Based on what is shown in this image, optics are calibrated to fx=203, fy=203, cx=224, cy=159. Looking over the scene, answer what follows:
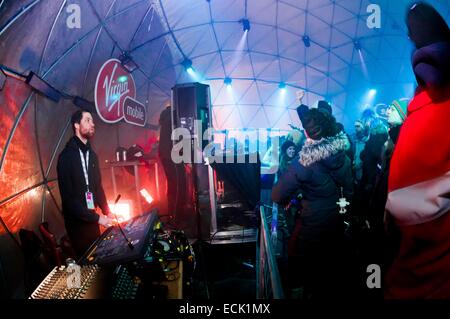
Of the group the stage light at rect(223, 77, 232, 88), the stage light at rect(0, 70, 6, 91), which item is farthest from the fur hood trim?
the stage light at rect(223, 77, 232, 88)

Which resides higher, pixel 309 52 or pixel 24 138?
pixel 309 52

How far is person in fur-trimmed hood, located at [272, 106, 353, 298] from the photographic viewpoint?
2.08 meters

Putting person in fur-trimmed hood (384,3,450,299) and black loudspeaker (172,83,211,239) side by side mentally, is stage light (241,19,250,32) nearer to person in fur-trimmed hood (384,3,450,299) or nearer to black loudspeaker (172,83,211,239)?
black loudspeaker (172,83,211,239)

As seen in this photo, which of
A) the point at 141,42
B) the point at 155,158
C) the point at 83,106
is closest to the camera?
the point at 83,106

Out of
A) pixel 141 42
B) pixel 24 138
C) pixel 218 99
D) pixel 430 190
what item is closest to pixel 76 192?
pixel 24 138

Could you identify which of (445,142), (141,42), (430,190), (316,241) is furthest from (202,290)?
(141,42)

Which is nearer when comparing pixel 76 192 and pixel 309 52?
pixel 76 192

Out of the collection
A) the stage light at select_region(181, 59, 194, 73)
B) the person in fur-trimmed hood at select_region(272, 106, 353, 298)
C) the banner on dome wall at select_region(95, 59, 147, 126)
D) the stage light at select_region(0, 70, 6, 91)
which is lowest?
the person in fur-trimmed hood at select_region(272, 106, 353, 298)

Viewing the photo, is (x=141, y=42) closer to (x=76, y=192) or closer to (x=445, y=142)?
(x=76, y=192)

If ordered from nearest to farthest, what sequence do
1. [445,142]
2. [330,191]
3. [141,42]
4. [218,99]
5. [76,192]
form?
[445,142] → [330,191] → [76,192] → [141,42] → [218,99]

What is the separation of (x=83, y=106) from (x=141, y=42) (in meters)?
Result: 3.18

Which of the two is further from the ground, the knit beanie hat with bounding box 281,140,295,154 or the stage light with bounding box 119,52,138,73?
the stage light with bounding box 119,52,138,73
